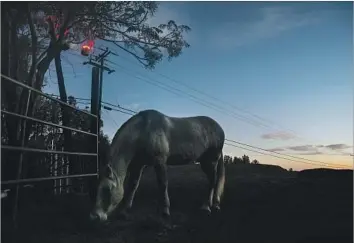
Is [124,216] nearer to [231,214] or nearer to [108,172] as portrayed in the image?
[108,172]

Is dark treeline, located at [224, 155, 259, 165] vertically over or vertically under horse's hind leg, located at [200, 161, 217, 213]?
over

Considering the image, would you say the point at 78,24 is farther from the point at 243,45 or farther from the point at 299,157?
the point at 299,157

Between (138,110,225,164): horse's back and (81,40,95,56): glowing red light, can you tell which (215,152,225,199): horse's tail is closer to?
(138,110,225,164): horse's back

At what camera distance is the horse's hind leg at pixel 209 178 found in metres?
2.89

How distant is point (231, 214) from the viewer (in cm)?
288

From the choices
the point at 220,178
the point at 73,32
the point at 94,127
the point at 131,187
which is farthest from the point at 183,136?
the point at 73,32

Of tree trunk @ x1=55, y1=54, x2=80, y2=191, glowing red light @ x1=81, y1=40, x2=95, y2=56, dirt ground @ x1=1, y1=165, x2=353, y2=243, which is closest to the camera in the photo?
dirt ground @ x1=1, y1=165, x2=353, y2=243

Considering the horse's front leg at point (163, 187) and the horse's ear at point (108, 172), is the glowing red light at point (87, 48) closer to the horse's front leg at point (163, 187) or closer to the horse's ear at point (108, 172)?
the horse's ear at point (108, 172)

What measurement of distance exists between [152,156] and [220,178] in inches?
20.3

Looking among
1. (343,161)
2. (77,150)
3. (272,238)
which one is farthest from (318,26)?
(77,150)

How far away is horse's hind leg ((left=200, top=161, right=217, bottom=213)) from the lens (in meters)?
2.89

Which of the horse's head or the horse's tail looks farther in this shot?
the horse's tail

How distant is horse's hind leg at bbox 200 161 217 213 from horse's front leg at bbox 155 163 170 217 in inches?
10.1

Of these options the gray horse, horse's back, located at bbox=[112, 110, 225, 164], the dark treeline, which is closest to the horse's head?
the gray horse
